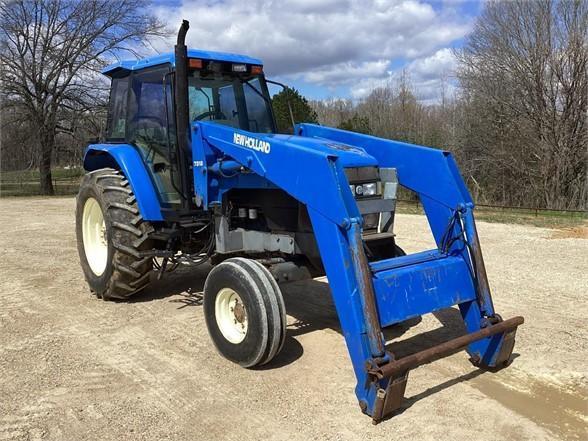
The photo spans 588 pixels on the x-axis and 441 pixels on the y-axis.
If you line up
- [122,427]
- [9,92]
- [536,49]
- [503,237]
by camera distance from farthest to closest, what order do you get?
[9,92], [536,49], [503,237], [122,427]

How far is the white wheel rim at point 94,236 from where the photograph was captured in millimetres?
6102

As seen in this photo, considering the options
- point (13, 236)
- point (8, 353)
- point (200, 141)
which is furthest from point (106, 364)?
point (13, 236)

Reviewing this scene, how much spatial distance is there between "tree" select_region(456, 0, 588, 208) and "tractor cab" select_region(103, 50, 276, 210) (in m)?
14.2

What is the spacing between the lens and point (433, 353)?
333 centimetres

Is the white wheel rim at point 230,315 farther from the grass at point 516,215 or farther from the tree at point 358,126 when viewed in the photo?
the tree at point 358,126

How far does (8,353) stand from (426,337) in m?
3.50

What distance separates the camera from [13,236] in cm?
1027

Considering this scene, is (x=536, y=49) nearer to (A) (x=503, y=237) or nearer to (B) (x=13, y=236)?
(A) (x=503, y=237)

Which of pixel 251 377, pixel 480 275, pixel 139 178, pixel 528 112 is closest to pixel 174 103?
pixel 139 178

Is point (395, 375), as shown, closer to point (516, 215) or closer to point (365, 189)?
point (365, 189)

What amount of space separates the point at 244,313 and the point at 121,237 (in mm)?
1932

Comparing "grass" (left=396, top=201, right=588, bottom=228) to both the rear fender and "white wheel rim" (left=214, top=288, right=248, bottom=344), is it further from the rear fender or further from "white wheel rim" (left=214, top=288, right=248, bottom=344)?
"white wheel rim" (left=214, top=288, right=248, bottom=344)

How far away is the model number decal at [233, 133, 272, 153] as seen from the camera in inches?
163

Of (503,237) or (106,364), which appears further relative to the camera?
(503,237)
